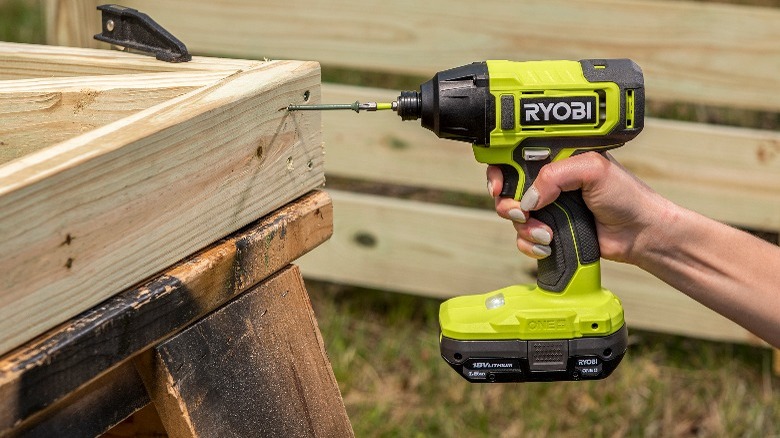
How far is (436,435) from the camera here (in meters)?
2.87

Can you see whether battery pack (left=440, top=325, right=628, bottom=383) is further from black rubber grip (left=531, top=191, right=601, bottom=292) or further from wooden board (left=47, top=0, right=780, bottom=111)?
wooden board (left=47, top=0, right=780, bottom=111)

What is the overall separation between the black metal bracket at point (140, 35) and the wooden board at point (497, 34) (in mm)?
1237

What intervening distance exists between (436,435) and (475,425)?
122 millimetres

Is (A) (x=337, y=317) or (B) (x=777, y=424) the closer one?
(B) (x=777, y=424)

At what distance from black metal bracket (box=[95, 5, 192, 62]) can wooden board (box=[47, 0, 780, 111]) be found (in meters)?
1.24

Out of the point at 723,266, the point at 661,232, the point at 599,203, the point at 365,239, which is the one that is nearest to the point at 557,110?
the point at 599,203

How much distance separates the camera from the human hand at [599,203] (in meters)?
1.58

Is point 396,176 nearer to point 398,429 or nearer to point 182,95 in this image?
point 398,429

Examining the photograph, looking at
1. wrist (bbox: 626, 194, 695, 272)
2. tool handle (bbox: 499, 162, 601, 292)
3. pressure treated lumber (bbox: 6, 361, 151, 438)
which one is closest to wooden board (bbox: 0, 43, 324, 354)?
pressure treated lumber (bbox: 6, 361, 151, 438)

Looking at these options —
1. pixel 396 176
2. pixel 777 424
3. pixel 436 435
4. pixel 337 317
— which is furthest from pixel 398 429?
pixel 777 424

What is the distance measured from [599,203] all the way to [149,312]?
0.84 metres

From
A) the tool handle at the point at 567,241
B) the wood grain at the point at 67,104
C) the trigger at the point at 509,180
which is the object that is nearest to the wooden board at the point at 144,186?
the wood grain at the point at 67,104

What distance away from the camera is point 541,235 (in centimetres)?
166

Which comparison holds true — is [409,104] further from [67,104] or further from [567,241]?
[67,104]
